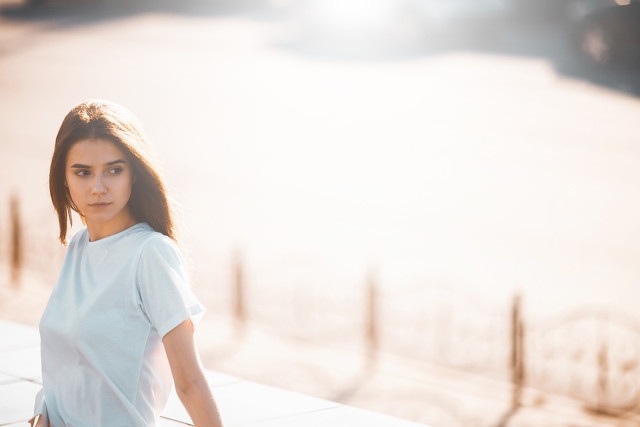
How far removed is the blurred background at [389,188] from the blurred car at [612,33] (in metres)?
0.04

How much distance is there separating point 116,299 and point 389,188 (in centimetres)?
1015

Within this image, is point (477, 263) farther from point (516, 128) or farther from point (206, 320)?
point (516, 128)

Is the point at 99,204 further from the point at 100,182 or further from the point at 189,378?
the point at 189,378

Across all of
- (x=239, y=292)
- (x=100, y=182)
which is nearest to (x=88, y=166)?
(x=100, y=182)

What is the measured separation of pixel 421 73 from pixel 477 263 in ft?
32.1

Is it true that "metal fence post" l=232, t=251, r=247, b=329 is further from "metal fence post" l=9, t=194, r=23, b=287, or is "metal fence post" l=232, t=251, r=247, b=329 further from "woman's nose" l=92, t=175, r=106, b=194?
"woman's nose" l=92, t=175, r=106, b=194

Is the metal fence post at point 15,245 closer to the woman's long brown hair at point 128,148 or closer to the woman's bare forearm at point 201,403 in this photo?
the woman's long brown hair at point 128,148

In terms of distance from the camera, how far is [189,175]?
12.7 meters

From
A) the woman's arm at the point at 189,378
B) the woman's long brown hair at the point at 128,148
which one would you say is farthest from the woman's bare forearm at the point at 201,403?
the woman's long brown hair at the point at 128,148

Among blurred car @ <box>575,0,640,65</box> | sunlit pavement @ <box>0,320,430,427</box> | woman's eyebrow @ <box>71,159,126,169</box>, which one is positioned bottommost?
sunlit pavement @ <box>0,320,430,427</box>

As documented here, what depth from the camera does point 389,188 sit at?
490 inches

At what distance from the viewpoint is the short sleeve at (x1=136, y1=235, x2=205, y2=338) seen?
2.33m

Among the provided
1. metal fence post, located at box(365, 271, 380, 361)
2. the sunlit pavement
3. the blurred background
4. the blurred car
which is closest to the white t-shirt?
the blurred background

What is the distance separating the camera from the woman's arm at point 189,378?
232cm
